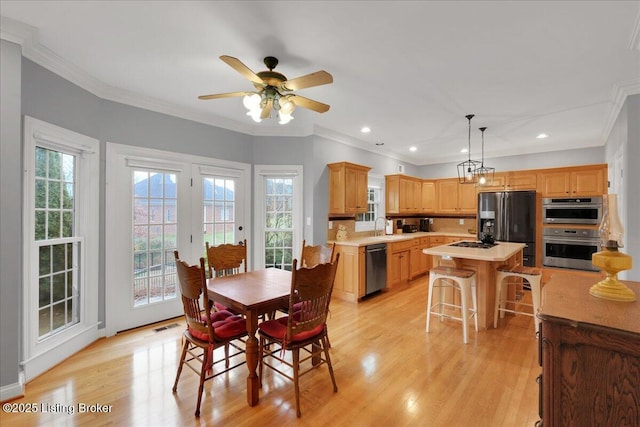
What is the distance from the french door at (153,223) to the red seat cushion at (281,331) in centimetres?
200

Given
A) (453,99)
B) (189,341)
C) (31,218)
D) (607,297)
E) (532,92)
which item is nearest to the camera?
(607,297)

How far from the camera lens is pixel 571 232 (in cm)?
495

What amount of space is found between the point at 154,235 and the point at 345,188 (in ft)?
8.85

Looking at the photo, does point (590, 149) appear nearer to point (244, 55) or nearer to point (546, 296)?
point (546, 296)

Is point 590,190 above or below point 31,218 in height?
above

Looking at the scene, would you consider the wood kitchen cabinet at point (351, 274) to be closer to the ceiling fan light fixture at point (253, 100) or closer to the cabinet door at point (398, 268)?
the cabinet door at point (398, 268)

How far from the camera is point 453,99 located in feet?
11.1

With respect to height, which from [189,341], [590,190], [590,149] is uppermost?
[590,149]

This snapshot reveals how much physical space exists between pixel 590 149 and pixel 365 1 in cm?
586

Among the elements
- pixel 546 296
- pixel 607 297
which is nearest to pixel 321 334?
pixel 546 296

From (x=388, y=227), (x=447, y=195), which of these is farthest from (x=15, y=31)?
(x=447, y=195)

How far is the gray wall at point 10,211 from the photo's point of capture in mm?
2066

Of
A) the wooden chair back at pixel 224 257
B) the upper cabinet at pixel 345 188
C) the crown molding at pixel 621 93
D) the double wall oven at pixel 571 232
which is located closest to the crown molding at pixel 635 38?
the crown molding at pixel 621 93

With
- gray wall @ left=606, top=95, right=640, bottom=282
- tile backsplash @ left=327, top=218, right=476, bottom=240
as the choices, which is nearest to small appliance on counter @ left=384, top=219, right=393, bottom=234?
tile backsplash @ left=327, top=218, right=476, bottom=240
